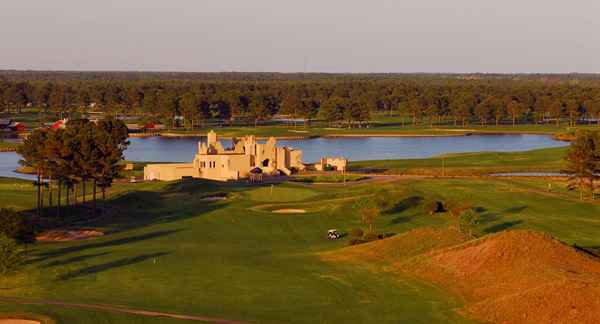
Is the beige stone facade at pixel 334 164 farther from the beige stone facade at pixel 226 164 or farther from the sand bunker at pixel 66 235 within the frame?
the sand bunker at pixel 66 235

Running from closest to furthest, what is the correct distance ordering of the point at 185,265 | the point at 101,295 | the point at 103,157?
1. the point at 101,295
2. the point at 185,265
3. the point at 103,157

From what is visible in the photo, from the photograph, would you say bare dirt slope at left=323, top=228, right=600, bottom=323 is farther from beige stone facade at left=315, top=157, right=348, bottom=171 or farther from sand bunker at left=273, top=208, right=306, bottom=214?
beige stone facade at left=315, top=157, right=348, bottom=171

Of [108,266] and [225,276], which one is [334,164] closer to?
[108,266]

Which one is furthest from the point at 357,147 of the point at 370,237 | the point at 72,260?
the point at 72,260

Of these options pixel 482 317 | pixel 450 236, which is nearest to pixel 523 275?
pixel 482 317

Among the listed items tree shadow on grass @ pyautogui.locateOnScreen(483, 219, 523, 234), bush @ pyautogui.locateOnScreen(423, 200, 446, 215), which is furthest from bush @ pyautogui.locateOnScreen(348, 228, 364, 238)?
bush @ pyautogui.locateOnScreen(423, 200, 446, 215)

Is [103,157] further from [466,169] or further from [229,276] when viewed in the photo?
[466,169]
